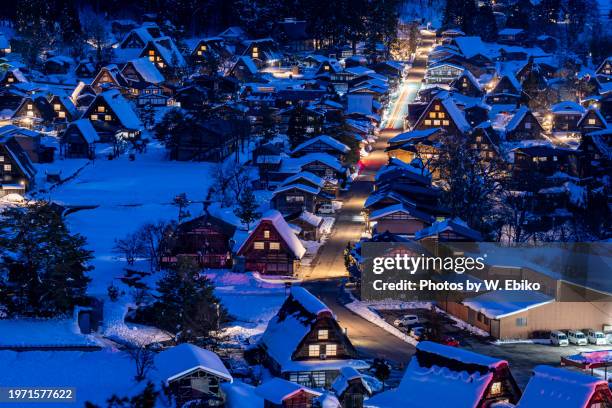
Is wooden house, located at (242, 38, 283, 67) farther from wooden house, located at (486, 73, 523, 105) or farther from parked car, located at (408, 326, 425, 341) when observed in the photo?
parked car, located at (408, 326, 425, 341)

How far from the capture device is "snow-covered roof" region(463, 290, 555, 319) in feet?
76.5

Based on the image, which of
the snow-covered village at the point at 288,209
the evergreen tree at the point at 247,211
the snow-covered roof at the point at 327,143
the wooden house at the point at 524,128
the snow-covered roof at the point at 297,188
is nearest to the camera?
the snow-covered village at the point at 288,209

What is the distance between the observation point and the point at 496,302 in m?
24.0

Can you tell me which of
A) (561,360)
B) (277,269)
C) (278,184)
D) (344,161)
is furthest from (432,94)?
(561,360)

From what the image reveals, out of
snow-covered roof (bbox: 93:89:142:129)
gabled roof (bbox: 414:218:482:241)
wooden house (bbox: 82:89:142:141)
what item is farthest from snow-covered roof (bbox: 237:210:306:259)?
snow-covered roof (bbox: 93:89:142:129)

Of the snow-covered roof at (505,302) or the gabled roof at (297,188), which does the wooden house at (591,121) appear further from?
the snow-covered roof at (505,302)

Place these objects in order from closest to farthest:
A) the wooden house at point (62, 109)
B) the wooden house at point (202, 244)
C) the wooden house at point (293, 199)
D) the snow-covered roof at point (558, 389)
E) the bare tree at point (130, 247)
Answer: the snow-covered roof at point (558, 389) < the wooden house at point (202, 244) < the bare tree at point (130, 247) < the wooden house at point (293, 199) < the wooden house at point (62, 109)

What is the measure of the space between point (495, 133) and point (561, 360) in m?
22.3

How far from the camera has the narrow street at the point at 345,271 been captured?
73.0 ft

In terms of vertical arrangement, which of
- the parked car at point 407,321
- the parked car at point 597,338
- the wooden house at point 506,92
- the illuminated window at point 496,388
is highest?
the illuminated window at point 496,388

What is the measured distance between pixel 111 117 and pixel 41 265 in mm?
19743

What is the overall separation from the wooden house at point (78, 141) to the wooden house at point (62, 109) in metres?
4.43

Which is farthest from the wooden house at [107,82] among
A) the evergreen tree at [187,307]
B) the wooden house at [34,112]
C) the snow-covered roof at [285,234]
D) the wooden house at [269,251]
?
the evergreen tree at [187,307]

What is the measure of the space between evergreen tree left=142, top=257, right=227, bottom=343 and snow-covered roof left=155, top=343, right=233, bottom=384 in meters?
1.67
